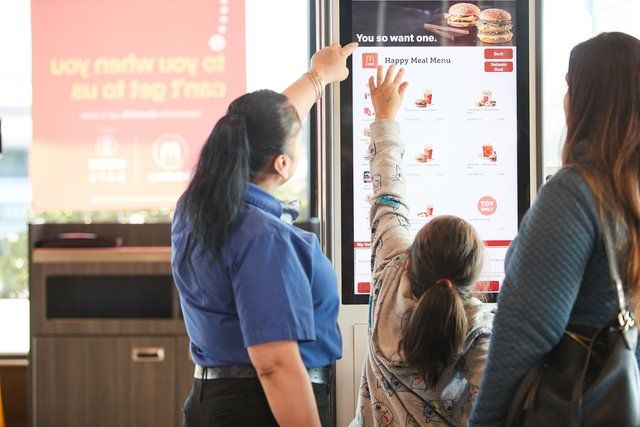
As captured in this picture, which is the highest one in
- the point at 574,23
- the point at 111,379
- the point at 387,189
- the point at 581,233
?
the point at 574,23

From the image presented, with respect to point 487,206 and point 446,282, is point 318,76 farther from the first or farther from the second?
point 487,206

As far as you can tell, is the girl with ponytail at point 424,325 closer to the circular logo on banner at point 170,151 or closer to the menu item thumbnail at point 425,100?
the menu item thumbnail at point 425,100

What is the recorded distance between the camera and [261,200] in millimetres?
1595

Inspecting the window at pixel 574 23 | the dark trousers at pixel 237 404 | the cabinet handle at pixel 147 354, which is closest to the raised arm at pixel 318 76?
A: the dark trousers at pixel 237 404

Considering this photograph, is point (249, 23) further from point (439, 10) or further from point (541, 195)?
point (541, 195)

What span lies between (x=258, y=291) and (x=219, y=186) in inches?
9.2

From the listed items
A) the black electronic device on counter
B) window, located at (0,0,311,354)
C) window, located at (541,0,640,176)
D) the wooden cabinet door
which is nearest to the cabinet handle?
the wooden cabinet door

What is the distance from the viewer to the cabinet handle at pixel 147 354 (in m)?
3.07

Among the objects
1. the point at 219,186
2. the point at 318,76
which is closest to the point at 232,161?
the point at 219,186

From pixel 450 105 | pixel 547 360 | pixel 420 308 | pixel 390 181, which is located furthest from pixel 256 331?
pixel 450 105

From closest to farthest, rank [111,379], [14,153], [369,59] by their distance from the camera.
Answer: [369,59] → [111,379] → [14,153]

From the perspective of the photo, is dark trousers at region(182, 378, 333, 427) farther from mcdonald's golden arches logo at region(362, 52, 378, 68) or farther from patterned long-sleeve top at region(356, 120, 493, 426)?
mcdonald's golden arches logo at region(362, 52, 378, 68)

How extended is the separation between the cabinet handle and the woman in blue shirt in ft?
4.73

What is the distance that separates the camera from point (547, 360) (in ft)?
4.28
